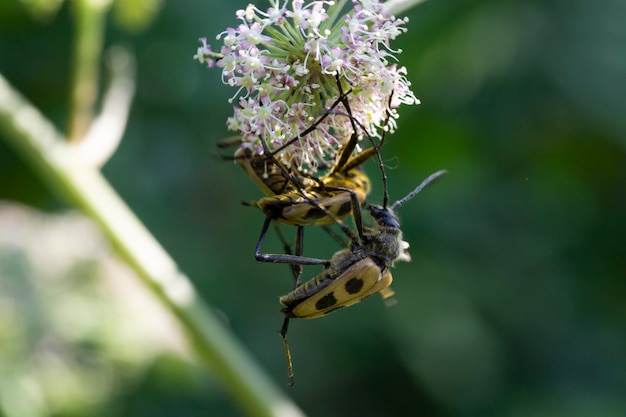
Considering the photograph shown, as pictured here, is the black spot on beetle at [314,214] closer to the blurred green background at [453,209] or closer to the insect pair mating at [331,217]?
the insect pair mating at [331,217]

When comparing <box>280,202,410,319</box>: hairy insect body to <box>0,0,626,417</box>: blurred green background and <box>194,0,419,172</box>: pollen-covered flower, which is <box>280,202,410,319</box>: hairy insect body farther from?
<box>0,0,626,417</box>: blurred green background

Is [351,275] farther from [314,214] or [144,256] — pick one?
[144,256]

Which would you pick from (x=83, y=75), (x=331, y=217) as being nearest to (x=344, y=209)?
(x=331, y=217)

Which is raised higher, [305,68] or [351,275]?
[305,68]

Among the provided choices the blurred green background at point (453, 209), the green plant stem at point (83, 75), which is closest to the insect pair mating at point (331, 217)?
the green plant stem at point (83, 75)

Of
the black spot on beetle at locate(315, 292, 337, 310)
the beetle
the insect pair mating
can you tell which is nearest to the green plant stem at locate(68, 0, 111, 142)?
the insect pair mating

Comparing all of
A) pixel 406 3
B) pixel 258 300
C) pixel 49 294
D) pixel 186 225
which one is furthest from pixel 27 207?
pixel 406 3
